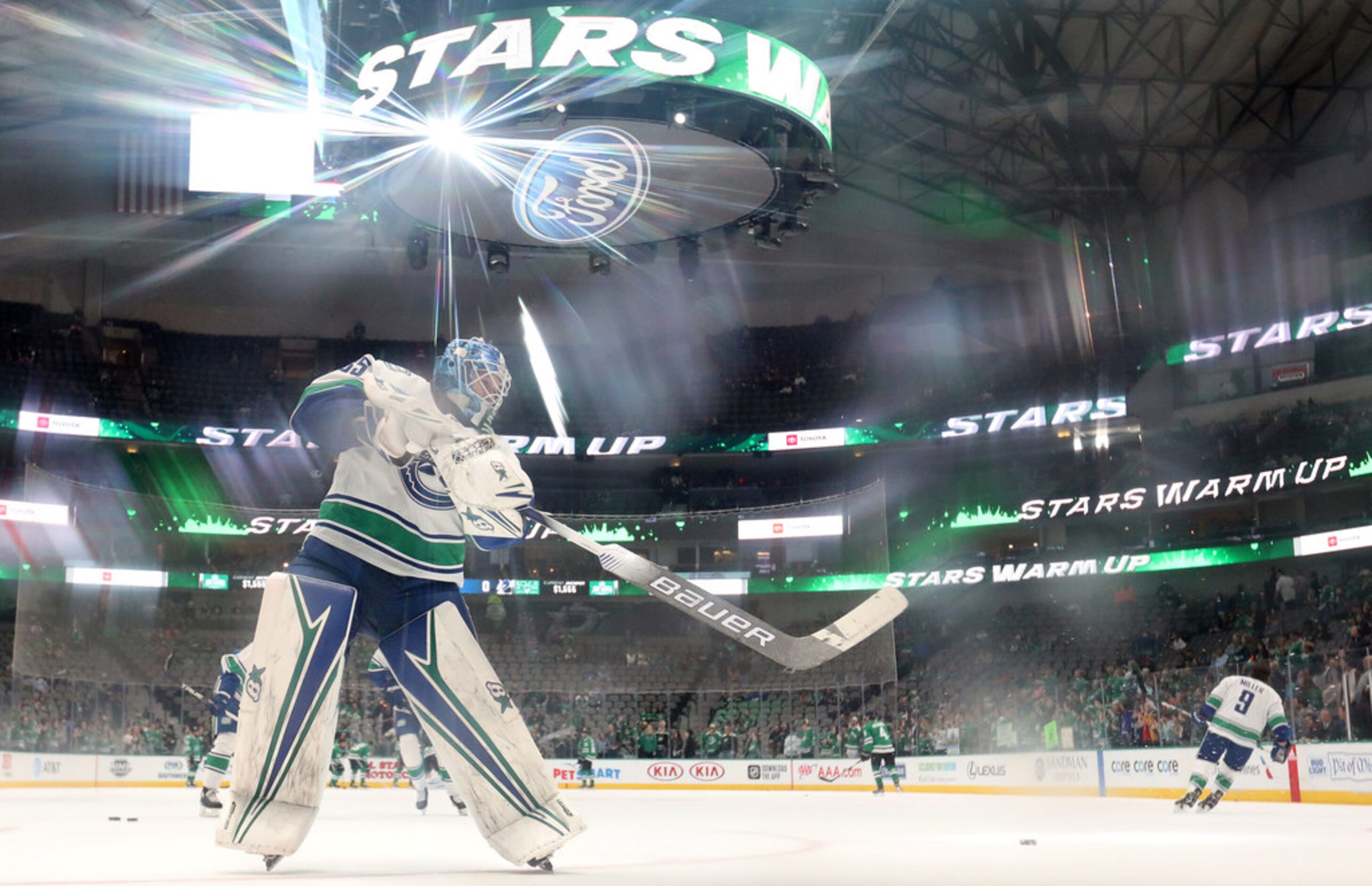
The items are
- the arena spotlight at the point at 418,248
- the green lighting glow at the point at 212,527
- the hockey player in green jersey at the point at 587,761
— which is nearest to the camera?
the arena spotlight at the point at 418,248

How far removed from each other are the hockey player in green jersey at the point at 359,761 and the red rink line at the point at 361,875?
46.0ft

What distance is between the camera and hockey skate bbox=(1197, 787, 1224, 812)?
1059 centimetres

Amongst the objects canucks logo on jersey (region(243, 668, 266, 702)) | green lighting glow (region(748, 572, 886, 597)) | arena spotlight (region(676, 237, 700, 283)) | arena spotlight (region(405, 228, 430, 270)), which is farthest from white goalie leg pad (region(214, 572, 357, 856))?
green lighting glow (region(748, 572, 886, 597))

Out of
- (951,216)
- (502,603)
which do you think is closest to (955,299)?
(951,216)

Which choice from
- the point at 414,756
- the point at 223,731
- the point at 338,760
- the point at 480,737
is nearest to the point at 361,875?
the point at 480,737

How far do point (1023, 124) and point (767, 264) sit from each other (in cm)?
861

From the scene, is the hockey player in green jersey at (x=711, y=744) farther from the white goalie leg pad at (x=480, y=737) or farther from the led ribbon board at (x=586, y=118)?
the white goalie leg pad at (x=480, y=737)

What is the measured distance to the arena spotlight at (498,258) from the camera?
52.3 ft

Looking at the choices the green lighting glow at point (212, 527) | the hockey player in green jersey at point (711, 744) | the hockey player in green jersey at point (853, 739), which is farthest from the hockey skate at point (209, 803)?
the green lighting glow at point (212, 527)

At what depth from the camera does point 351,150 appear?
12.8 m

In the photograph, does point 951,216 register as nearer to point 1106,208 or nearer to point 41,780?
point 1106,208

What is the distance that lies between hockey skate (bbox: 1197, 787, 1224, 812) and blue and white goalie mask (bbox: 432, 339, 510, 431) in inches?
326

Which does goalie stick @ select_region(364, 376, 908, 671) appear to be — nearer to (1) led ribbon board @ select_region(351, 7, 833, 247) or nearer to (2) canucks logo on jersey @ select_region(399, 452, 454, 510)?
(2) canucks logo on jersey @ select_region(399, 452, 454, 510)

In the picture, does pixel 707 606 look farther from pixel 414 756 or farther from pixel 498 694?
pixel 414 756
